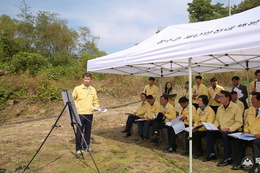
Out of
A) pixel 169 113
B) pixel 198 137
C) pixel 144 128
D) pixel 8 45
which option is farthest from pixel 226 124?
pixel 8 45

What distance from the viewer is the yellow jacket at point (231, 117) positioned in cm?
394

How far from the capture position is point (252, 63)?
5.61 meters

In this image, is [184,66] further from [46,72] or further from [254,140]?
[46,72]

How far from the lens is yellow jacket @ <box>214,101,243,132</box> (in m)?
3.94

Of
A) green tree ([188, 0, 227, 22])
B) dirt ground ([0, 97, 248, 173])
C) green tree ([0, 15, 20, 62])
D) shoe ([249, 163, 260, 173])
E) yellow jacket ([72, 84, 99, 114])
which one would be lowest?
dirt ground ([0, 97, 248, 173])

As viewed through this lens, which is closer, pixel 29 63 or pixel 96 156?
pixel 96 156

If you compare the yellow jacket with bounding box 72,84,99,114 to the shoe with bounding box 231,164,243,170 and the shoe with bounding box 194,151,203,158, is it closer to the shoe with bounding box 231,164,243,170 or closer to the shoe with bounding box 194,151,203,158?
the shoe with bounding box 194,151,203,158

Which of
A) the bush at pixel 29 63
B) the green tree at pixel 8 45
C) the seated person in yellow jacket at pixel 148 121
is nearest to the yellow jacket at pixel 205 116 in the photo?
the seated person in yellow jacket at pixel 148 121

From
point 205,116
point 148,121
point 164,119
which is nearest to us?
point 205,116

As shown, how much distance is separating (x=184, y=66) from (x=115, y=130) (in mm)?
3100

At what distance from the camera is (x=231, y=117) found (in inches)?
159

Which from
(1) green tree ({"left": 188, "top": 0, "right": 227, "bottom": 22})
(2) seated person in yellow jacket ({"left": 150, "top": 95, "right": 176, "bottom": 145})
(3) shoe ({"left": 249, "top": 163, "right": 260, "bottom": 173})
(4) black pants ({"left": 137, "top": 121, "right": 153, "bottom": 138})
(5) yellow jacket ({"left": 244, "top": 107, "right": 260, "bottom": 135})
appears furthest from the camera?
(1) green tree ({"left": 188, "top": 0, "right": 227, "bottom": 22})

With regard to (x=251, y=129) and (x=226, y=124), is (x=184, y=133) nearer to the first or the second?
(x=226, y=124)

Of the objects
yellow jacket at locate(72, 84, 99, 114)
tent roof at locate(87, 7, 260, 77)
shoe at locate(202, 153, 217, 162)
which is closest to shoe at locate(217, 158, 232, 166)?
shoe at locate(202, 153, 217, 162)
